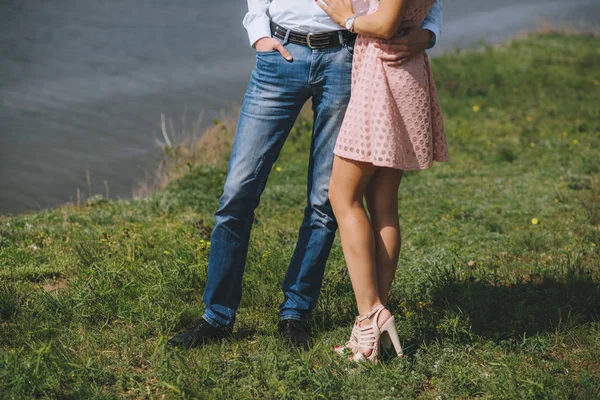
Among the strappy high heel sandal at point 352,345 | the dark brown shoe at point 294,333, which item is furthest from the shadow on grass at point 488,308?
the strappy high heel sandal at point 352,345

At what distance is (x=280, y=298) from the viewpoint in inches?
154

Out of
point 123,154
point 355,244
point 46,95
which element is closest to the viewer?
point 355,244

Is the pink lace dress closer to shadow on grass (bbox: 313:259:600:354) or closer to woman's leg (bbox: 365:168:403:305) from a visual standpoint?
woman's leg (bbox: 365:168:403:305)

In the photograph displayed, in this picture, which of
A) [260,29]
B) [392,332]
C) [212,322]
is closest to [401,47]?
[260,29]

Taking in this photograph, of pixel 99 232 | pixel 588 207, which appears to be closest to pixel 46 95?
pixel 99 232

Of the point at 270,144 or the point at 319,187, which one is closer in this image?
the point at 270,144

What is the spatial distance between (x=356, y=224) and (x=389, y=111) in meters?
0.56

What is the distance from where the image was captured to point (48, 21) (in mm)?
16219

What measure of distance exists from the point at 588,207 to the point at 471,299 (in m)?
2.83

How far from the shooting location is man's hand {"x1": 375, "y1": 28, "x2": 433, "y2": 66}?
296 cm

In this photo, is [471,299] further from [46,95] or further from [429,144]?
[46,95]

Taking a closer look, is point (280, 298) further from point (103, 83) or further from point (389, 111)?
point (103, 83)

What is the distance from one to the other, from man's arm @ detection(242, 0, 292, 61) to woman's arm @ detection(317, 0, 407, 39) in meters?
0.32

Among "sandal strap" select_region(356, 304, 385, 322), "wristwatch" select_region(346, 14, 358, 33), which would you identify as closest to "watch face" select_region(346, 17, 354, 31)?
"wristwatch" select_region(346, 14, 358, 33)
